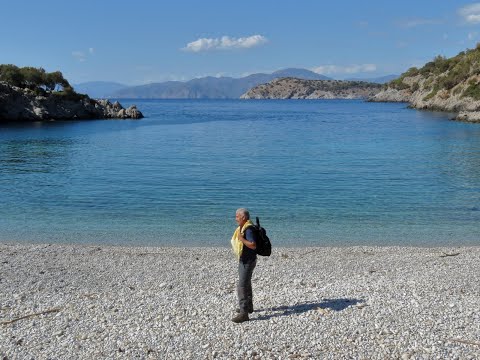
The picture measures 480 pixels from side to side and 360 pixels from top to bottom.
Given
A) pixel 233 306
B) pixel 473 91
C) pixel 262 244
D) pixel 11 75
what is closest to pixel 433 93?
pixel 473 91

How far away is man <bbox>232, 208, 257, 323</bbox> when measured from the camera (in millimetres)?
10492

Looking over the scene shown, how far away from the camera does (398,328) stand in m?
10.4

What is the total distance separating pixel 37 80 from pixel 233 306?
364 feet

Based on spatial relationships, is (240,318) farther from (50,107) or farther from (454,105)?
(454,105)

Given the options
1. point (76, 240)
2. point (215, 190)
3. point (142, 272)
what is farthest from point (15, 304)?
point (215, 190)

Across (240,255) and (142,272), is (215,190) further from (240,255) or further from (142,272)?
(240,255)

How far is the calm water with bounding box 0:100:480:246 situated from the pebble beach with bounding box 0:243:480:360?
365 centimetres

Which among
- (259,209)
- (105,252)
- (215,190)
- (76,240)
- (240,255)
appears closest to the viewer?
(240,255)

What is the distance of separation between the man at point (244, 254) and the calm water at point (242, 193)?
9390 mm

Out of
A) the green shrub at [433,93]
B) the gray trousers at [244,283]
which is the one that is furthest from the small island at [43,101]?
the gray trousers at [244,283]

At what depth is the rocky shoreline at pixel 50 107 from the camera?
98.3 metres

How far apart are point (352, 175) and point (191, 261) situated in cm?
2084

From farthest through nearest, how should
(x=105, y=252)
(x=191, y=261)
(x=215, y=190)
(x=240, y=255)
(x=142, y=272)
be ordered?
(x=215, y=190), (x=105, y=252), (x=191, y=261), (x=142, y=272), (x=240, y=255)

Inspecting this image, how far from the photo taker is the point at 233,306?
12000mm
